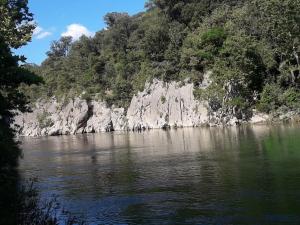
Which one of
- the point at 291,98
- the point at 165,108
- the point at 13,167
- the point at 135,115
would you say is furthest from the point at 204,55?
the point at 13,167

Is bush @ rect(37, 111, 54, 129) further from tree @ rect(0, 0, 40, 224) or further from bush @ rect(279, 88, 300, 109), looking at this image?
tree @ rect(0, 0, 40, 224)

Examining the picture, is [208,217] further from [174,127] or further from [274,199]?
[174,127]

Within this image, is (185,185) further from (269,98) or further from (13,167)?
(269,98)

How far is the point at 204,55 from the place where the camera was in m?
96.2

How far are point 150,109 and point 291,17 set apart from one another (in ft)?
134

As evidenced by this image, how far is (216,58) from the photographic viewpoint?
94.4 metres

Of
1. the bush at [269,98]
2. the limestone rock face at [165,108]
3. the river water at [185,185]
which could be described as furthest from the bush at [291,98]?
the river water at [185,185]

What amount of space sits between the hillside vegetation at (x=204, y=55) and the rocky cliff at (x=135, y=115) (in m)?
2.33

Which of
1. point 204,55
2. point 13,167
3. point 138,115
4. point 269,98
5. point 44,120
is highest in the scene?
point 204,55

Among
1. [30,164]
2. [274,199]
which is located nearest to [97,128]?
[30,164]

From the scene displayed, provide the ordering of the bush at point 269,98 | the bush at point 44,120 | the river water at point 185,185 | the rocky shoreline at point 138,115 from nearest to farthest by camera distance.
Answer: the river water at point 185,185
the bush at point 269,98
the rocky shoreline at point 138,115
the bush at point 44,120

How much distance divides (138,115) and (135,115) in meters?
1.05

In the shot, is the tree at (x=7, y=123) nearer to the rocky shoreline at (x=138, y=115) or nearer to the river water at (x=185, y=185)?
the river water at (x=185, y=185)

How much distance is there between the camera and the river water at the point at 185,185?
21406 mm
